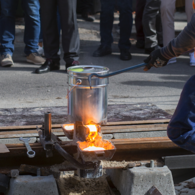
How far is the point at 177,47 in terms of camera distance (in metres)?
2.09

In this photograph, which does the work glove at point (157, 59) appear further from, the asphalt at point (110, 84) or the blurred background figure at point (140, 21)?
the blurred background figure at point (140, 21)

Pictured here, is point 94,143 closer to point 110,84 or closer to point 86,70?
point 86,70

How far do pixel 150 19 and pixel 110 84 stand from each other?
215 centimetres

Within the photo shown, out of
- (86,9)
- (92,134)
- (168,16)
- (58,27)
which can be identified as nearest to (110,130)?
(92,134)

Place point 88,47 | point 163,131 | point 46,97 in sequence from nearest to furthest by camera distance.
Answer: point 163,131
point 46,97
point 88,47

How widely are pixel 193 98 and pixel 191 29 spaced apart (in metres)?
0.38

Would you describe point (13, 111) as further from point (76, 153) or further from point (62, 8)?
point (62, 8)

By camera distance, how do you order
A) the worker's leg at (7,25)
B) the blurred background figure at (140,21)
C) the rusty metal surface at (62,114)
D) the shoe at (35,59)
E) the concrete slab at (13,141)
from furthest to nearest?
the blurred background figure at (140,21), the shoe at (35,59), the worker's leg at (7,25), the rusty metal surface at (62,114), the concrete slab at (13,141)

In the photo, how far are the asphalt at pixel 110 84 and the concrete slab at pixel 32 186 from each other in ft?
4.96

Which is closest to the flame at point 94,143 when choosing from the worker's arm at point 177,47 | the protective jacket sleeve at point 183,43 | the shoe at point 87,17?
the worker's arm at point 177,47

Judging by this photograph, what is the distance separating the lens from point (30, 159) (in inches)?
95.0

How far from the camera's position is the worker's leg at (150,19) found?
6.14 meters

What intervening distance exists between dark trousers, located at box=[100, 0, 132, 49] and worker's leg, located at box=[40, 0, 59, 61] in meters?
1.32

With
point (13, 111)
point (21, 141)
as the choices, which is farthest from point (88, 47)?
point (21, 141)
